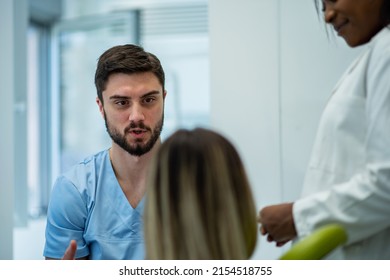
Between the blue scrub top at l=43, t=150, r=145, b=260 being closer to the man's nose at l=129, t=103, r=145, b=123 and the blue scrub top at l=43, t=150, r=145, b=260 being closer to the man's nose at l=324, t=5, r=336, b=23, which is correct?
the man's nose at l=129, t=103, r=145, b=123

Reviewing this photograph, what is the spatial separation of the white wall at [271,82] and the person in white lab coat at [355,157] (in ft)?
1.67

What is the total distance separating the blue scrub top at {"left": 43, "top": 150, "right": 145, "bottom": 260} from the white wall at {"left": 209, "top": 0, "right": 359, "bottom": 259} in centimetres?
36

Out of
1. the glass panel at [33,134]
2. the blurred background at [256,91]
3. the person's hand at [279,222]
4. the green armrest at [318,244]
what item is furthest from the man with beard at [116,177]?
the glass panel at [33,134]

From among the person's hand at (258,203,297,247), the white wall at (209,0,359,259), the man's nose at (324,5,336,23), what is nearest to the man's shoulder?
the white wall at (209,0,359,259)

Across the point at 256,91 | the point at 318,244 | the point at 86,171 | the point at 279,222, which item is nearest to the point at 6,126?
the point at 86,171

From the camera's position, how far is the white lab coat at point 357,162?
2.35 feet

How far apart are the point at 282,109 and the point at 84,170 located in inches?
21.0

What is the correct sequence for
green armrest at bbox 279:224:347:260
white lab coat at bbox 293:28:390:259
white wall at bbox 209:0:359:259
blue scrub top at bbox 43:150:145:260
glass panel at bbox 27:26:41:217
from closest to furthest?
green armrest at bbox 279:224:347:260 < white lab coat at bbox 293:28:390:259 < blue scrub top at bbox 43:150:145:260 < white wall at bbox 209:0:359:259 < glass panel at bbox 27:26:41:217

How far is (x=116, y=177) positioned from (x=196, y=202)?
0.56 m

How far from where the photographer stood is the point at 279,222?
776 mm

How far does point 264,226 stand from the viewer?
0.79m

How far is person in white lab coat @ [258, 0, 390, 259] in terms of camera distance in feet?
2.36

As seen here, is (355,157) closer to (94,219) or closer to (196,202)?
(196,202)

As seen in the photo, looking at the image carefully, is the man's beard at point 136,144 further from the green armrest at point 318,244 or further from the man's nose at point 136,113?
the green armrest at point 318,244
